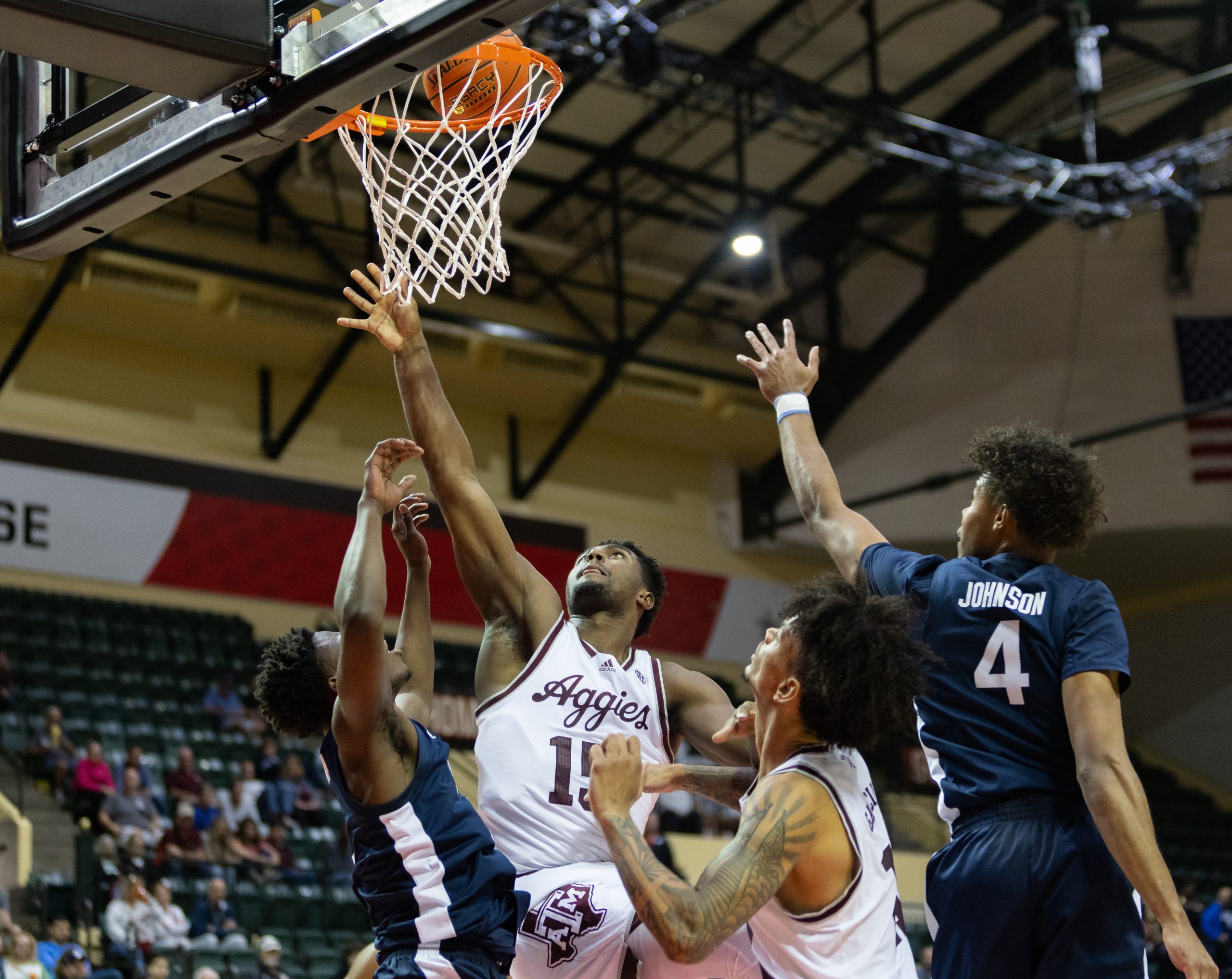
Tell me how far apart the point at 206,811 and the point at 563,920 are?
9.18 m

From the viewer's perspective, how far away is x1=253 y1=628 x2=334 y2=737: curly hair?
13.3ft

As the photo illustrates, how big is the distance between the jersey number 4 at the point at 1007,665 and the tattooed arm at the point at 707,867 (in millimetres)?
730

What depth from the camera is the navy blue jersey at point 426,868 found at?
3881 mm

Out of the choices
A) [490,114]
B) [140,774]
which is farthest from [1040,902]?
[140,774]

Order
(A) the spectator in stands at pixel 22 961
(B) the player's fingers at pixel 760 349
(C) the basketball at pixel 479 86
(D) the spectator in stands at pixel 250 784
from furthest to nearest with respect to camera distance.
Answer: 1. (D) the spectator in stands at pixel 250 784
2. (A) the spectator in stands at pixel 22 961
3. (C) the basketball at pixel 479 86
4. (B) the player's fingers at pixel 760 349

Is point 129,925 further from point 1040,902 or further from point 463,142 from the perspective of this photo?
point 1040,902

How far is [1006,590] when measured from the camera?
369cm

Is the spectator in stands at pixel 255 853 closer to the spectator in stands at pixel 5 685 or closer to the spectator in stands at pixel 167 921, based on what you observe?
the spectator in stands at pixel 167 921

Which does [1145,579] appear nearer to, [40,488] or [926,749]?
[40,488]

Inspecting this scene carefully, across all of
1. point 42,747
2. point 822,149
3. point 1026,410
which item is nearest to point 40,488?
point 42,747

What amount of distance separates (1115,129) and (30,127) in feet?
57.6

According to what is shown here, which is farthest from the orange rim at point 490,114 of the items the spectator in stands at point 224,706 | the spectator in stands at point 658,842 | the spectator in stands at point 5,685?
the spectator in stands at point 224,706

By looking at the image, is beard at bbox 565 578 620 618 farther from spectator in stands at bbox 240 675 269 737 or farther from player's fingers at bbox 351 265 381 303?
spectator in stands at bbox 240 675 269 737

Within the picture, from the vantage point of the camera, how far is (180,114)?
11.7ft
